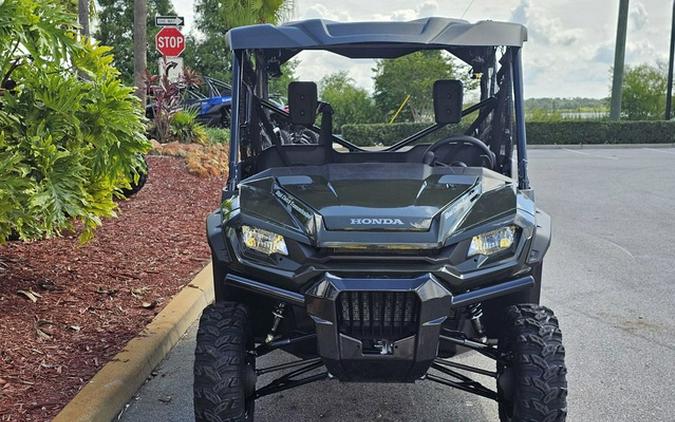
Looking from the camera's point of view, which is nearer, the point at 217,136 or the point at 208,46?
the point at 217,136

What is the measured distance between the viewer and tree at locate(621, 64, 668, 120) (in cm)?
2941

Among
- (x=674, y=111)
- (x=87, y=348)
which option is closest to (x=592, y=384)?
(x=87, y=348)

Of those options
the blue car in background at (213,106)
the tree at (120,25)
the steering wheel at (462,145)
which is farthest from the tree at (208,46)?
the steering wheel at (462,145)

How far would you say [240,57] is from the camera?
3.71m

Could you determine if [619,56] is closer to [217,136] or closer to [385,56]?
[217,136]

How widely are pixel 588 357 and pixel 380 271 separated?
2.16 meters

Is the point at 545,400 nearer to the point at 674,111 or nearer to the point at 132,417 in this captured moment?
the point at 132,417

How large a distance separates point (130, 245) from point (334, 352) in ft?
12.6

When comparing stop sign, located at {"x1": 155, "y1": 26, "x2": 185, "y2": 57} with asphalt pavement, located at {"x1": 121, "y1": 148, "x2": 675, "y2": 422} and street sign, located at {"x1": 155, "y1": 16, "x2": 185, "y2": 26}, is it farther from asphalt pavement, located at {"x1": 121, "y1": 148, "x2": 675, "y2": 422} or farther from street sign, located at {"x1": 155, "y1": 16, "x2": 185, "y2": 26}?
asphalt pavement, located at {"x1": 121, "y1": 148, "x2": 675, "y2": 422}

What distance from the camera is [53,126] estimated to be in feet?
14.0

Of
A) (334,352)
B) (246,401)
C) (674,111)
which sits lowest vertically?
(674,111)

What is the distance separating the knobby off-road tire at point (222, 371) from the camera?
9.52ft

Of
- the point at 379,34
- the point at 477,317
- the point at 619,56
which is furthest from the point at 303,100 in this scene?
the point at 619,56

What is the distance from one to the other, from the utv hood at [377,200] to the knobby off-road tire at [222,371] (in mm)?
486
